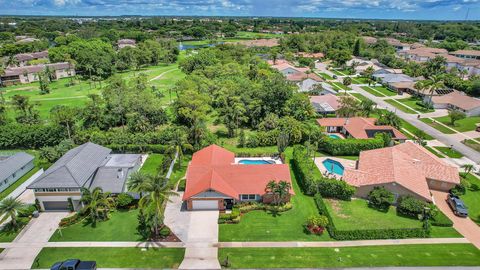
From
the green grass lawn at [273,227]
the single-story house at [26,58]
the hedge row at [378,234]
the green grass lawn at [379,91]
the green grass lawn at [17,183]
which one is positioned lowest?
the green grass lawn at [17,183]

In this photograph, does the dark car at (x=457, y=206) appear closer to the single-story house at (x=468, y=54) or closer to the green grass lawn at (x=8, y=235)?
the green grass lawn at (x=8, y=235)

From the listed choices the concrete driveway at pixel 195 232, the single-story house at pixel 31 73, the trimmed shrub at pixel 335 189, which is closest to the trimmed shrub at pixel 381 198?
the trimmed shrub at pixel 335 189

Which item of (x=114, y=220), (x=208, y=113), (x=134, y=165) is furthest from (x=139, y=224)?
(x=208, y=113)

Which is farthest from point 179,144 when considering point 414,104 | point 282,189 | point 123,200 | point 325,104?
point 414,104

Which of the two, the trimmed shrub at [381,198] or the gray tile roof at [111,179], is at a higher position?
the gray tile roof at [111,179]

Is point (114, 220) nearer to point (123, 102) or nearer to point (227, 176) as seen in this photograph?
point (227, 176)

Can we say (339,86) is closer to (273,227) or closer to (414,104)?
(414,104)

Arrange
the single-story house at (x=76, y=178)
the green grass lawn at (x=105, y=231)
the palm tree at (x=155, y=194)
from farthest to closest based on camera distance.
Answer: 1. the single-story house at (x=76, y=178)
2. the green grass lawn at (x=105, y=231)
3. the palm tree at (x=155, y=194)
